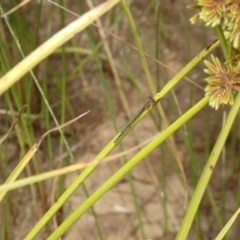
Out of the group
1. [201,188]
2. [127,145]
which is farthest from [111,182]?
[127,145]

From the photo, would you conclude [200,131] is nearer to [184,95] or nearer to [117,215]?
[184,95]

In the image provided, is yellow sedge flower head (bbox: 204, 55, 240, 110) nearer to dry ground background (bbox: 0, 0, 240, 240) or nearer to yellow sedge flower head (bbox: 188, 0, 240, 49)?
yellow sedge flower head (bbox: 188, 0, 240, 49)

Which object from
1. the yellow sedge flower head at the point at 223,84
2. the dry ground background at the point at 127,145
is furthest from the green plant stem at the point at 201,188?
the dry ground background at the point at 127,145

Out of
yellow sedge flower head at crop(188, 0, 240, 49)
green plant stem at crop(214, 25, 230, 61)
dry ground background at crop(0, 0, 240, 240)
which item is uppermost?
yellow sedge flower head at crop(188, 0, 240, 49)

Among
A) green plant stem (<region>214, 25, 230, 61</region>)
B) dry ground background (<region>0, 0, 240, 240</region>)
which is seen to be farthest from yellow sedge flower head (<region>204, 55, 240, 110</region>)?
dry ground background (<region>0, 0, 240, 240</region>)

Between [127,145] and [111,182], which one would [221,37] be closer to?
[111,182]

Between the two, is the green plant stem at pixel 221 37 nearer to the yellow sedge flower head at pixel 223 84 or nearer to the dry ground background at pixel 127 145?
the yellow sedge flower head at pixel 223 84

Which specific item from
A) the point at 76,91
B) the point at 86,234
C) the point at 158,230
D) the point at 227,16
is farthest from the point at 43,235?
the point at 227,16

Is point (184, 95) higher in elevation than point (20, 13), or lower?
lower
